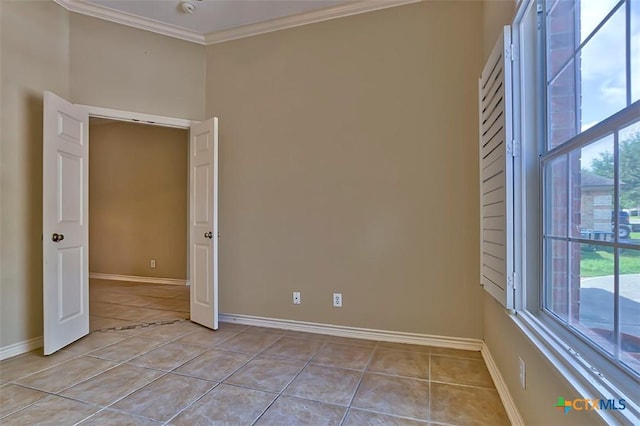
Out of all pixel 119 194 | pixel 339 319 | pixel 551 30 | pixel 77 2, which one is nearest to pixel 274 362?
pixel 339 319

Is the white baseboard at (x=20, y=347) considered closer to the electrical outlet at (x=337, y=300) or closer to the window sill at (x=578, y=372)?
the electrical outlet at (x=337, y=300)

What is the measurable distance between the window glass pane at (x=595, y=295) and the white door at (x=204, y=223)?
2858 millimetres

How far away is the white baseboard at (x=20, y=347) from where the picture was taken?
8.38ft

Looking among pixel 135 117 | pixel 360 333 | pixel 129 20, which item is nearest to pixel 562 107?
pixel 360 333

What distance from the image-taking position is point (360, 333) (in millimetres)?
2982

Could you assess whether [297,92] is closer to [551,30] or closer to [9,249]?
[551,30]

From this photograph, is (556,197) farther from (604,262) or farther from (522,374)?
(522,374)

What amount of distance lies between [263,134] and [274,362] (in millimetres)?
2138

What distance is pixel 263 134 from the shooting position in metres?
3.33

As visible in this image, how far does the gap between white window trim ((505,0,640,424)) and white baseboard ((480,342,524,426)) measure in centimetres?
47

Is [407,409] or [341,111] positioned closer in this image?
[407,409]

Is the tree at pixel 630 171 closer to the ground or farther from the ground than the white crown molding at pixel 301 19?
closer to the ground

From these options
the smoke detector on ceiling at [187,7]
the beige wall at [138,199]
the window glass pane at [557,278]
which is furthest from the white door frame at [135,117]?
the window glass pane at [557,278]

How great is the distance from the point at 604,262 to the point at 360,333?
7.25ft
